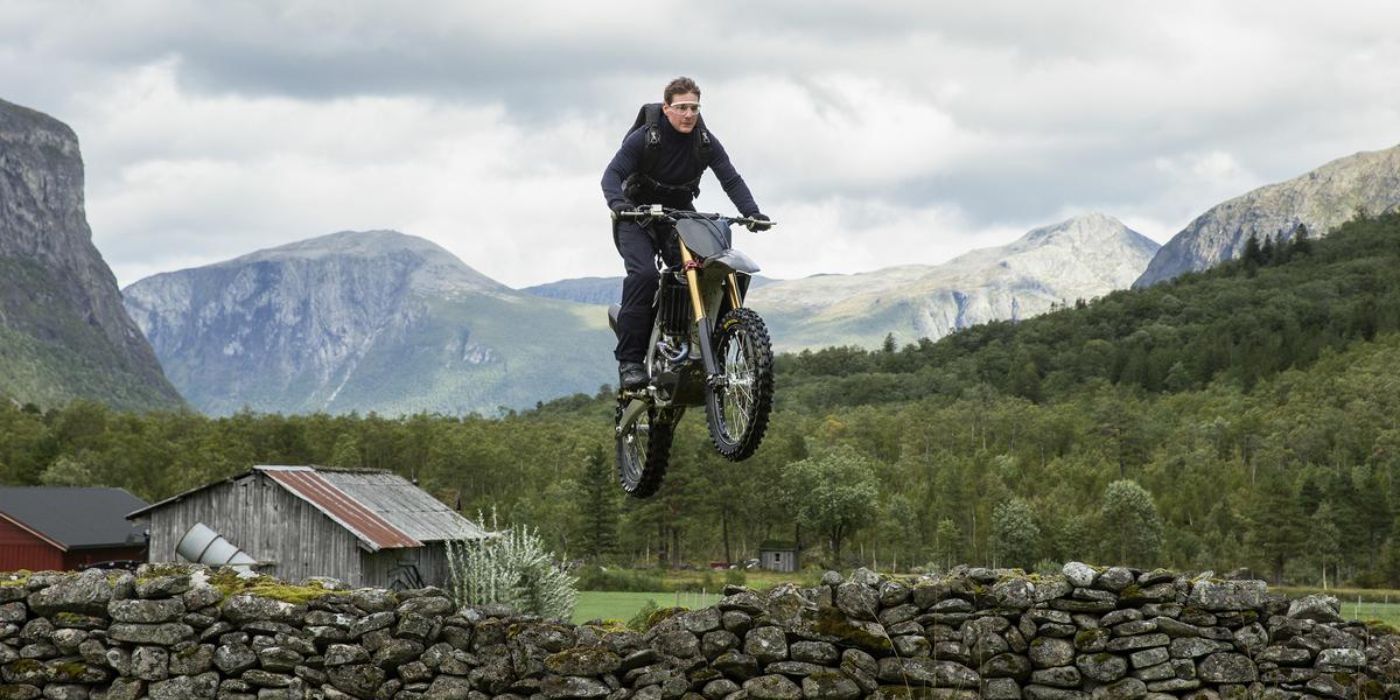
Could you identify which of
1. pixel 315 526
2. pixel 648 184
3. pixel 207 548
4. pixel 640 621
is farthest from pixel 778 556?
pixel 648 184

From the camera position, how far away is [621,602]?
228ft

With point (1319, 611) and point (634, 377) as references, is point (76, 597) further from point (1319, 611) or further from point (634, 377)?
point (1319, 611)

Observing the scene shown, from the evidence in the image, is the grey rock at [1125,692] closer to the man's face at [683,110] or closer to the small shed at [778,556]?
the man's face at [683,110]

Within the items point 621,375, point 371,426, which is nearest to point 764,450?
point 371,426

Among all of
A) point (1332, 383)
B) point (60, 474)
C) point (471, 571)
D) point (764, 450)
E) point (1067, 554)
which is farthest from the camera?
point (1332, 383)

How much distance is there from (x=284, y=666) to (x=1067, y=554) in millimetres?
99966

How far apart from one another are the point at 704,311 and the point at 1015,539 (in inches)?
3995

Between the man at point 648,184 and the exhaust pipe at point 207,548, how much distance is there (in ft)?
100

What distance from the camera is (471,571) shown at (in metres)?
34.8

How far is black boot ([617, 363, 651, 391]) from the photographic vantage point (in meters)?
9.94

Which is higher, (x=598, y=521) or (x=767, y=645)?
(x=767, y=645)

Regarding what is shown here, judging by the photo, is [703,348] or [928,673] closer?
[703,348]

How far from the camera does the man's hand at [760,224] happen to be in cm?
995

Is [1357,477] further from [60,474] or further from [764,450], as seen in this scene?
[60,474]
